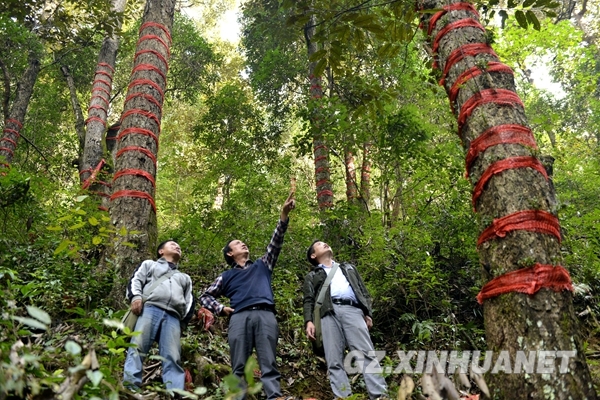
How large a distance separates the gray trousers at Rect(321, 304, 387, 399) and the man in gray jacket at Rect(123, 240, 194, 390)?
4.24ft

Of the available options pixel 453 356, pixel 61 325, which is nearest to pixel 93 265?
pixel 61 325

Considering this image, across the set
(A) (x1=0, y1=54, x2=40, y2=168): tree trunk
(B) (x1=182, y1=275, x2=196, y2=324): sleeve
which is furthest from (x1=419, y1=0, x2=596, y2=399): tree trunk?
(A) (x1=0, y1=54, x2=40, y2=168): tree trunk

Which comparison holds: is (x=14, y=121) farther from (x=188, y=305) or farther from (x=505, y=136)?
(x=505, y=136)

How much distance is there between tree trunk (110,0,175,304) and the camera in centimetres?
523

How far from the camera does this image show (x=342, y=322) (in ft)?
14.2

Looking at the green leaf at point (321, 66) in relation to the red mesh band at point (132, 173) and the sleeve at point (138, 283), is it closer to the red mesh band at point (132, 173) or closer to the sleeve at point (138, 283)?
the sleeve at point (138, 283)

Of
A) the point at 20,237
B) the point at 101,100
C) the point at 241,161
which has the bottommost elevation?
the point at 20,237

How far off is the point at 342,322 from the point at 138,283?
1.93 metres

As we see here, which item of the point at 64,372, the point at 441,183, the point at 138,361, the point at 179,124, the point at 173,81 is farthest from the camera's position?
the point at 179,124

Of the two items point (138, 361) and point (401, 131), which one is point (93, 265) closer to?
point (138, 361)

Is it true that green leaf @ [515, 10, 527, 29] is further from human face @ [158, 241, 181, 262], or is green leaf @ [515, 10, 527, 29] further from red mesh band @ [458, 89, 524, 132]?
human face @ [158, 241, 181, 262]

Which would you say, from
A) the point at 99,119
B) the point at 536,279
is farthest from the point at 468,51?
the point at 99,119

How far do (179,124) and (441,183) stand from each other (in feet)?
45.5

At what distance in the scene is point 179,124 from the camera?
18.2 meters
